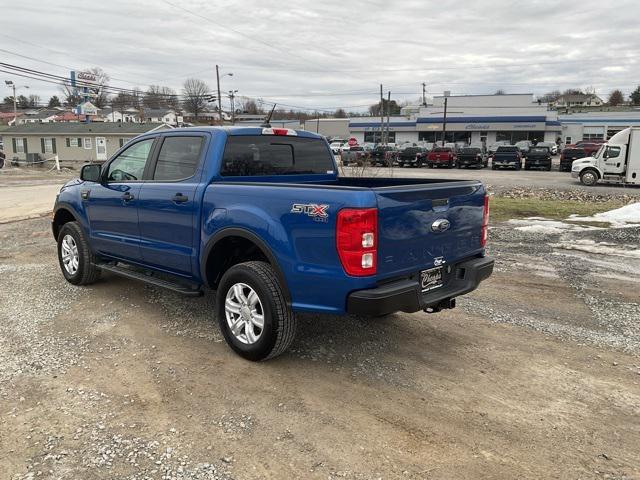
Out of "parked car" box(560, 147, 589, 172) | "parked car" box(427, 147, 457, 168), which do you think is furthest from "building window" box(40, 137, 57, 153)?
"parked car" box(560, 147, 589, 172)

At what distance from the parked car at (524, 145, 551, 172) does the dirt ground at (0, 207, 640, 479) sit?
3110cm

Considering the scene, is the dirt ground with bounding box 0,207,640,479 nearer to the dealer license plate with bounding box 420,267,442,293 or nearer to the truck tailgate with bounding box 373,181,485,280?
the dealer license plate with bounding box 420,267,442,293

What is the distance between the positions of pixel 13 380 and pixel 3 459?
109 cm

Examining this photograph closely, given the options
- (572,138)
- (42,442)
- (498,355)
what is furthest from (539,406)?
(572,138)

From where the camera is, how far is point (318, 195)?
353 centimetres

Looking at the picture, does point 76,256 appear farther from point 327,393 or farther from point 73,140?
point 73,140

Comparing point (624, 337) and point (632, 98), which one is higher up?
point (632, 98)

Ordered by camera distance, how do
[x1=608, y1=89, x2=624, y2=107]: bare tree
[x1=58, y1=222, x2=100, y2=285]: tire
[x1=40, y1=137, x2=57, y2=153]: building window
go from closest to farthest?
[x1=58, y1=222, x2=100, y2=285]: tire → [x1=40, y1=137, x2=57, y2=153]: building window → [x1=608, y1=89, x2=624, y2=107]: bare tree

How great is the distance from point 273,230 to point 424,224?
111cm

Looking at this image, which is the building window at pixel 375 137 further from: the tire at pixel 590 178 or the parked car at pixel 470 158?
the tire at pixel 590 178

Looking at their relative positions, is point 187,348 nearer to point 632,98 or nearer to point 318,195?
point 318,195

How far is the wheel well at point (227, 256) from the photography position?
4327 mm

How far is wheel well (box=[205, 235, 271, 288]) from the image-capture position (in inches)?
170

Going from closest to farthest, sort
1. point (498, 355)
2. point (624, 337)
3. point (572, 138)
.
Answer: point (498, 355), point (624, 337), point (572, 138)
